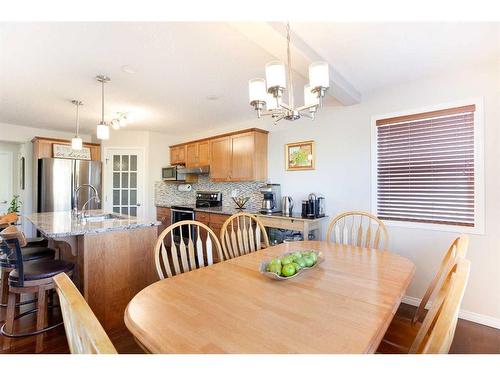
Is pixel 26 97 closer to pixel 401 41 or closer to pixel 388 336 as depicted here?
pixel 401 41

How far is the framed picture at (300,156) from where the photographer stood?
3.40 meters

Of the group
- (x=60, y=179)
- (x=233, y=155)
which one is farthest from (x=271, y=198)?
(x=60, y=179)

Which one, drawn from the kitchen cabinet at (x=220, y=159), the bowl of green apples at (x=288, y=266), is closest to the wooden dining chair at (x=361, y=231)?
the bowl of green apples at (x=288, y=266)

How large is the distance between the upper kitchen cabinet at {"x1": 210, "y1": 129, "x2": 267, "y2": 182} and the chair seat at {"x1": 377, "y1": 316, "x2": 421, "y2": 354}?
2652mm

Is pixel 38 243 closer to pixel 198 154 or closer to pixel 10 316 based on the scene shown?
pixel 10 316

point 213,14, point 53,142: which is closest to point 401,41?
point 213,14

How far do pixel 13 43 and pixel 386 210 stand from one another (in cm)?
367

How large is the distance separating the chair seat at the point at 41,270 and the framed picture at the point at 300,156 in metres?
2.76

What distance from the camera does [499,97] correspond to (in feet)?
7.04

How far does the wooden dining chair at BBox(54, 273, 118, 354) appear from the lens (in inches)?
20.5

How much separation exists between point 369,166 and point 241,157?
1.85m

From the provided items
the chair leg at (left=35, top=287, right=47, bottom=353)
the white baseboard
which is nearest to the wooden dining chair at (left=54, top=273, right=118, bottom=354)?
the chair leg at (left=35, top=287, right=47, bottom=353)

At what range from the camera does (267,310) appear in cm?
96

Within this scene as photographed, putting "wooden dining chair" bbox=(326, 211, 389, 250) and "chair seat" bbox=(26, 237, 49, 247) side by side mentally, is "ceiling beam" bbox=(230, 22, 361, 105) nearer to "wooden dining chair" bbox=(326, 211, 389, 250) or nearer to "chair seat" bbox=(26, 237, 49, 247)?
"wooden dining chair" bbox=(326, 211, 389, 250)
